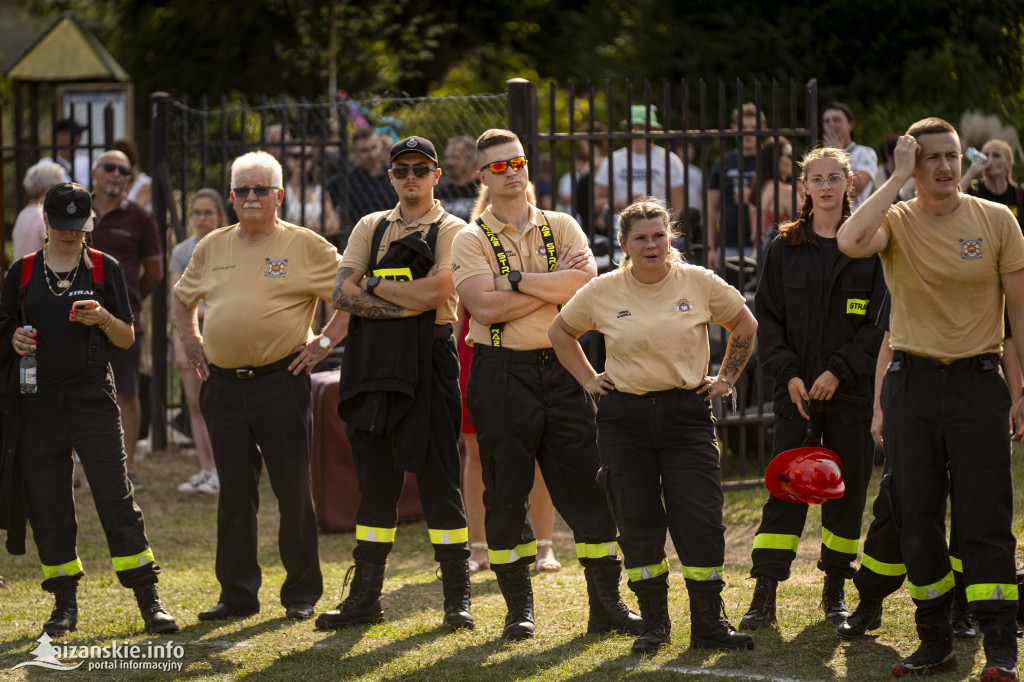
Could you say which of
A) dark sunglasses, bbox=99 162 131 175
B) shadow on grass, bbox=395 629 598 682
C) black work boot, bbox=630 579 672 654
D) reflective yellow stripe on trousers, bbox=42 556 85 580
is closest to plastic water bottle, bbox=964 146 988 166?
black work boot, bbox=630 579 672 654

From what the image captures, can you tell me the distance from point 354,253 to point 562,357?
1229mm

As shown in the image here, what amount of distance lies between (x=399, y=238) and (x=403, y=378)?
679 mm

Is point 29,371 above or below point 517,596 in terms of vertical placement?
above

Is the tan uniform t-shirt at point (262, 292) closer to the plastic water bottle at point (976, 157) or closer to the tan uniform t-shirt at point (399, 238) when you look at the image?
the tan uniform t-shirt at point (399, 238)

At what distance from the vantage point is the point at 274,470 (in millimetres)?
6871

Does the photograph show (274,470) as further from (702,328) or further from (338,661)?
(702,328)

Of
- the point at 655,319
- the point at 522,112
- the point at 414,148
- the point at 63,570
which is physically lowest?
the point at 63,570

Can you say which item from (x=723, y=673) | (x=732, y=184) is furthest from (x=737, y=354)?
(x=732, y=184)

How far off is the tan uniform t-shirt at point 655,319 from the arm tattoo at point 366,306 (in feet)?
2.93

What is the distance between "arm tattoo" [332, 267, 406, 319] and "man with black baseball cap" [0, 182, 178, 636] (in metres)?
1.11

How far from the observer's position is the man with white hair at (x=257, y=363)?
673cm

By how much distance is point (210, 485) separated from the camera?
10195mm

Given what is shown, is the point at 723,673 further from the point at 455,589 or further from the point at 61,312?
the point at 61,312

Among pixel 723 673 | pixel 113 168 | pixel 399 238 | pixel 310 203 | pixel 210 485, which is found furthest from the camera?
pixel 310 203
